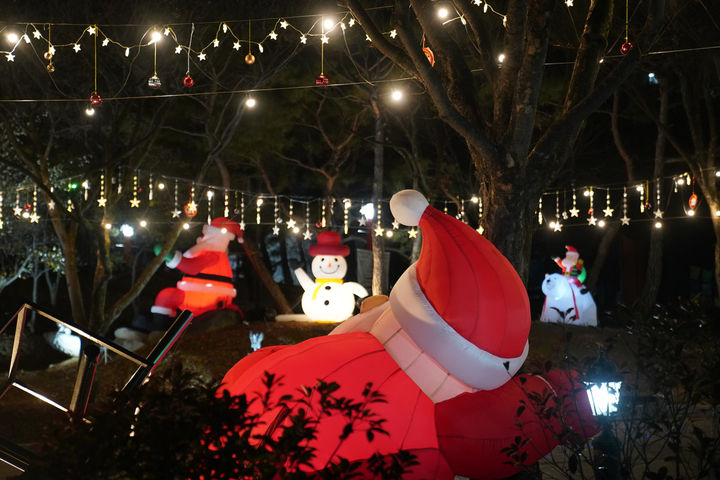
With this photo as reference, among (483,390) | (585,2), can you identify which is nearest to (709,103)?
(585,2)

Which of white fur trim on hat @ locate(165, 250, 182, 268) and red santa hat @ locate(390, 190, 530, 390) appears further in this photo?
white fur trim on hat @ locate(165, 250, 182, 268)

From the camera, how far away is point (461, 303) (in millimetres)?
4379

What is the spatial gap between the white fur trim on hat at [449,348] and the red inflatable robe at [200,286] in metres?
9.42

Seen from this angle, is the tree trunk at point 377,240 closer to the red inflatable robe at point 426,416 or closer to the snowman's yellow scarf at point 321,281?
the snowman's yellow scarf at point 321,281

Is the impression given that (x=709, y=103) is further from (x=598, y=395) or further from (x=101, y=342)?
(x=101, y=342)

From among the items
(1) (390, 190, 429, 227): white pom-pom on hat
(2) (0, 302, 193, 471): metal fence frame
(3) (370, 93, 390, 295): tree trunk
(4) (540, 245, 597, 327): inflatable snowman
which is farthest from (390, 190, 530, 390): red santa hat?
(3) (370, 93, 390, 295): tree trunk

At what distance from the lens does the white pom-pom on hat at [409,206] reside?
4.55 metres

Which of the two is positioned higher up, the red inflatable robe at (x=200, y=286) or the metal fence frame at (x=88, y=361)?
the red inflatable robe at (x=200, y=286)

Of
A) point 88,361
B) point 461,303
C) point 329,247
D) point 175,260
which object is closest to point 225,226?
point 175,260

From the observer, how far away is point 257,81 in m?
13.4

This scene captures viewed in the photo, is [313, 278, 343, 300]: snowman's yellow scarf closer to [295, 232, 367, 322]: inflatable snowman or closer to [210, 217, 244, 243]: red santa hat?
[295, 232, 367, 322]: inflatable snowman

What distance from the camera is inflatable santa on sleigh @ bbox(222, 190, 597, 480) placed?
422 cm

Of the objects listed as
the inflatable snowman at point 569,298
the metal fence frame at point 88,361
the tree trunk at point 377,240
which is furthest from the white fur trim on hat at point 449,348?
the tree trunk at point 377,240

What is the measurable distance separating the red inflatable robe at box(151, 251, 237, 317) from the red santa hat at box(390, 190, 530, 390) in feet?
30.5
